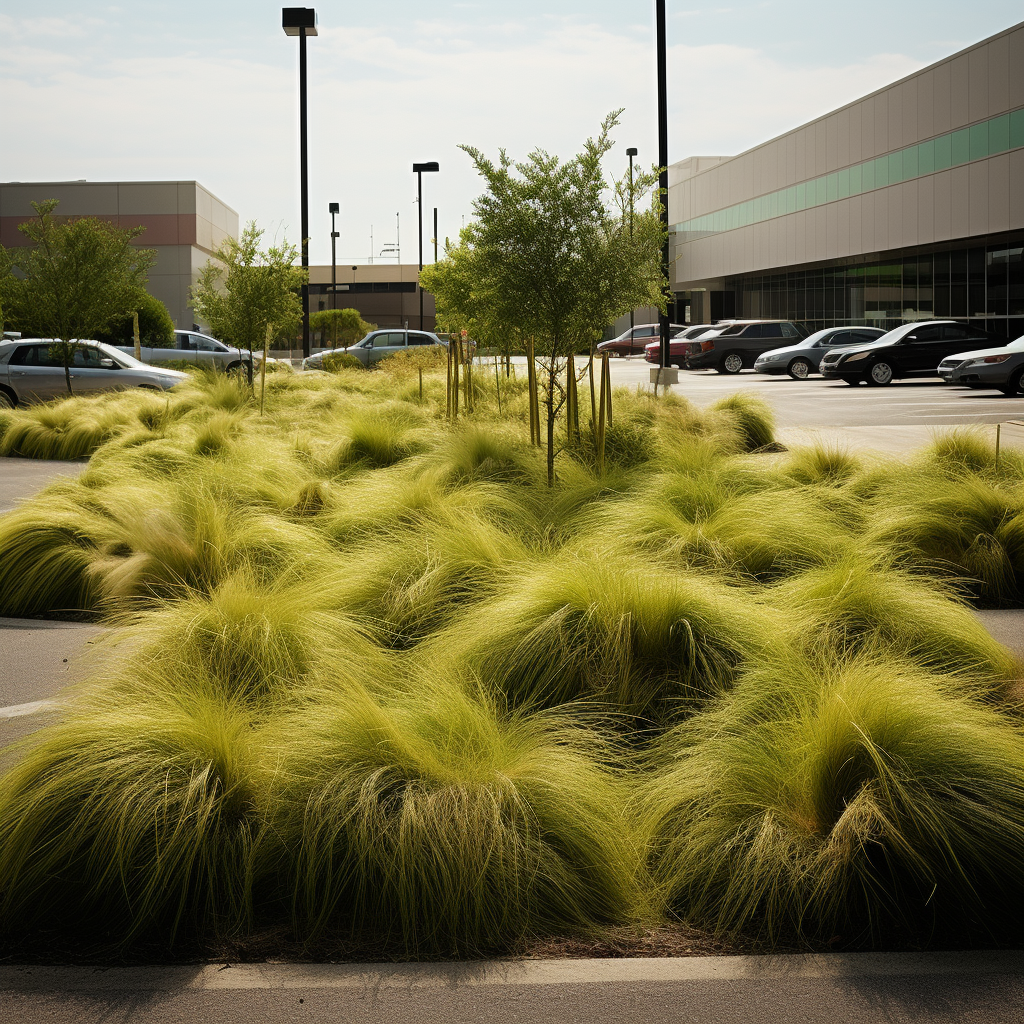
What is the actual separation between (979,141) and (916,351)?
506 inches

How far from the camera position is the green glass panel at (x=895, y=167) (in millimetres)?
41188

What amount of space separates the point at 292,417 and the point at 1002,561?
1049cm

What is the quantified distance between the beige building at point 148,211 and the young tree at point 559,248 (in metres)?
48.8

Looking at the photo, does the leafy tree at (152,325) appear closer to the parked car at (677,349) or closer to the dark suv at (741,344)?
the parked car at (677,349)

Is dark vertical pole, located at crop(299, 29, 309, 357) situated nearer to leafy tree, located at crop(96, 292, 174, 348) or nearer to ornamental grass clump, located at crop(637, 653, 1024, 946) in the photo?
leafy tree, located at crop(96, 292, 174, 348)

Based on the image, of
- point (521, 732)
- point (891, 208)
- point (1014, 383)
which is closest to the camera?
point (521, 732)

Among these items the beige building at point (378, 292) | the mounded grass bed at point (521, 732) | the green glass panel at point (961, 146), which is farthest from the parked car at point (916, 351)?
the beige building at point (378, 292)

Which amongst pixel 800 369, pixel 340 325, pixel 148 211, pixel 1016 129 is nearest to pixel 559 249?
pixel 800 369

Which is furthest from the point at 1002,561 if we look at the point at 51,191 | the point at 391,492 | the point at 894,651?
the point at 51,191

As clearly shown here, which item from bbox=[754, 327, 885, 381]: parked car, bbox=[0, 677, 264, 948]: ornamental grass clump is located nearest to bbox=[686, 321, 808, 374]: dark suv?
bbox=[754, 327, 885, 381]: parked car

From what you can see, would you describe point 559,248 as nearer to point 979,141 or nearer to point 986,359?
point 986,359

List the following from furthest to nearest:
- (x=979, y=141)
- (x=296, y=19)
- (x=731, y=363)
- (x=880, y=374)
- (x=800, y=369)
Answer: (x=731, y=363) < (x=979, y=141) < (x=800, y=369) < (x=880, y=374) < (x=296, y=19)

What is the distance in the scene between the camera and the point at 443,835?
10.5 feet

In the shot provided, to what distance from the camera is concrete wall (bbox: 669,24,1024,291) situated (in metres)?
34.5
